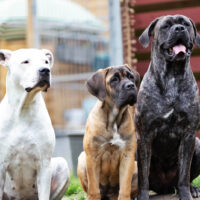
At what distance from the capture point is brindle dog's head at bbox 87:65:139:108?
14.6ft

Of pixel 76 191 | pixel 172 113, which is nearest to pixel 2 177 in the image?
pixel 76 191

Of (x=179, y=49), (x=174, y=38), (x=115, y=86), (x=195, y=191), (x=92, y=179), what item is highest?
(x=174, y=38)

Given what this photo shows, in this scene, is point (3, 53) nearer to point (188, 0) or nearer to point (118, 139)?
point (118, 139)

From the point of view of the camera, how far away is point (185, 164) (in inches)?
180

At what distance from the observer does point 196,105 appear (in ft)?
14.9

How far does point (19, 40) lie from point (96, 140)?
8.94m

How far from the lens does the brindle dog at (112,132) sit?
449 centimetres

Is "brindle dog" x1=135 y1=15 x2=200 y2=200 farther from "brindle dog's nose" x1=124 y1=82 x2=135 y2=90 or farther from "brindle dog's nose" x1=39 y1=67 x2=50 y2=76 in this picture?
"brindle dog's nose" x1=39 y1=67 x2=50 y2=76

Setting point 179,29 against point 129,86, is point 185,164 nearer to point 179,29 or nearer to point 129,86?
point 129,86

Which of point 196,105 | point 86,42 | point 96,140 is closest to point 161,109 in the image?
point 196,105

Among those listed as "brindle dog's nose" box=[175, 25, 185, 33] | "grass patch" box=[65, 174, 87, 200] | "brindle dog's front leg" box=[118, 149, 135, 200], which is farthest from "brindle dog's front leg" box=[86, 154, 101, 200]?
"brindle dog's nose" box=[175, 25, 185, 33]

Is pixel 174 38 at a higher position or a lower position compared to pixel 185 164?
higher

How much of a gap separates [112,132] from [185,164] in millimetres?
753

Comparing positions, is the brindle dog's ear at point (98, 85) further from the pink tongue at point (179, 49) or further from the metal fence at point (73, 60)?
the metal fence at point (73, 60)
